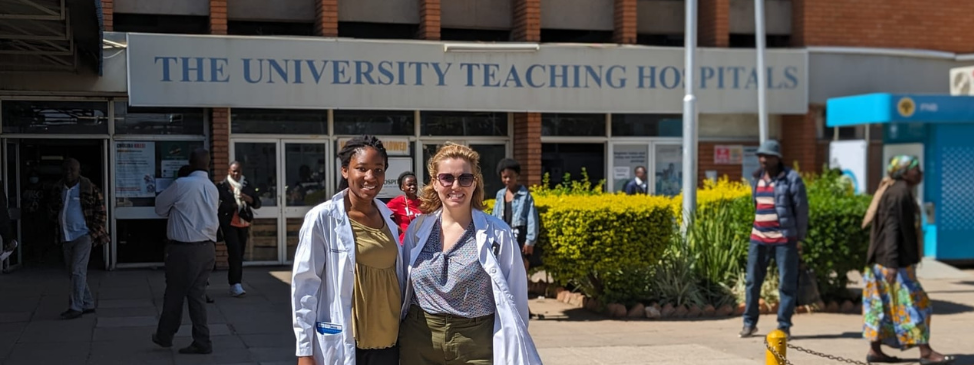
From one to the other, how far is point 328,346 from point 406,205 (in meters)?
3.92

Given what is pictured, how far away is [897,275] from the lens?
7848mm

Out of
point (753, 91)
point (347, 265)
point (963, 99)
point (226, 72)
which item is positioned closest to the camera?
point (347, 265)

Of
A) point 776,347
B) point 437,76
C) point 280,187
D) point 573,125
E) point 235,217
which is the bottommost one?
point 776,347

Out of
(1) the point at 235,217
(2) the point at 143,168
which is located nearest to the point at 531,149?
(1) the point at 235,217

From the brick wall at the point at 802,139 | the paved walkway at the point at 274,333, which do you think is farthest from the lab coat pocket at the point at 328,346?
the brick wall at the point at 802,139

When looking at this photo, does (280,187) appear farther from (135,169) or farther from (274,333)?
(274,333)

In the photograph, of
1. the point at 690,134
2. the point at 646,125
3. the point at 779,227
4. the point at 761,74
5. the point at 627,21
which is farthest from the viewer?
the point at 646,125

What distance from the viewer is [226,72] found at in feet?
44.5

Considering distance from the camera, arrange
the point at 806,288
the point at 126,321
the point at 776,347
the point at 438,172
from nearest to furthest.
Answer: the point at 438,172 → the point at 776,347 → the point at 126,321 → the point at 806,288

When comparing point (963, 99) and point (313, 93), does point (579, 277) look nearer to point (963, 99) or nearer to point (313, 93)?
point (313, 93)

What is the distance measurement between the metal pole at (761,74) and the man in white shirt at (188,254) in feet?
28.7

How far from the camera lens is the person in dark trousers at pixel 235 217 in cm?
1107

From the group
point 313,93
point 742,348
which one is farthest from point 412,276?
point 313,93

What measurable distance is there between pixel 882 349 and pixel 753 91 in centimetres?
773
